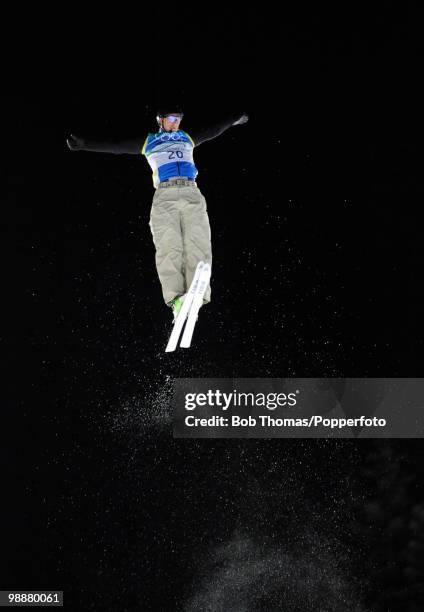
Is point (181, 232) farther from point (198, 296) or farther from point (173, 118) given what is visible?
point (173, 118)

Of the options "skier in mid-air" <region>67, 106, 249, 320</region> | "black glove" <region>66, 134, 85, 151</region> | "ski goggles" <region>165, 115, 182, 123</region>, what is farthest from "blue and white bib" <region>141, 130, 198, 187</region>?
"black glove" <region>66, 134, 85, 151</region>

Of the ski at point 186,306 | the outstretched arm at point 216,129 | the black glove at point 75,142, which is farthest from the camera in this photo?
the outstretched arm at point 216,129

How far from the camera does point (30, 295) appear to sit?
41.0 feet

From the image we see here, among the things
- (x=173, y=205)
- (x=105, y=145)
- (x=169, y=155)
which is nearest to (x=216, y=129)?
(x=169, y=155)

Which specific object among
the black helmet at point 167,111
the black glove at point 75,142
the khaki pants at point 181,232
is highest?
the black helmet at point 167,111

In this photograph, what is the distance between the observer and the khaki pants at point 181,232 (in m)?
7.19

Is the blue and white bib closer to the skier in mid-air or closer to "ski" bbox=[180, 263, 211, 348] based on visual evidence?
the skier in mid-air

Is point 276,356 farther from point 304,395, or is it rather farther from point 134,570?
point 134,570

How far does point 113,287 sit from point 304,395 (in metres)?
3.57

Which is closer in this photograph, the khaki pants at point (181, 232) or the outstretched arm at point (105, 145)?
the outstretched arm at point (105, 145)

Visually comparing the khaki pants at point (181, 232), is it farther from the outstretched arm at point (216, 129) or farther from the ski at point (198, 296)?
the outstretched arm at point (216, 129)

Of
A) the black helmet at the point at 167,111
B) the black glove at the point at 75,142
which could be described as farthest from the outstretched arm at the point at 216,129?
the black glove at the point at 75,142

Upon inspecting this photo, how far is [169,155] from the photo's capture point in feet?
24.1

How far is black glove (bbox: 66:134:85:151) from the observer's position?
7.00 metres
